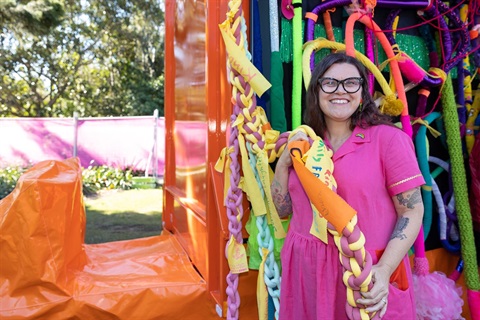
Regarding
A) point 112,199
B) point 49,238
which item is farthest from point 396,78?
point 112,199

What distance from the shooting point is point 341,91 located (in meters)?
1.55

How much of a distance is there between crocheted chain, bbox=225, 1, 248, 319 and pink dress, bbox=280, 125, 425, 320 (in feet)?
1.56

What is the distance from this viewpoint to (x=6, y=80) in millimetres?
17469

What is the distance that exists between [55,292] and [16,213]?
0.45m

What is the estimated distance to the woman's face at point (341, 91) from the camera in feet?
5.09

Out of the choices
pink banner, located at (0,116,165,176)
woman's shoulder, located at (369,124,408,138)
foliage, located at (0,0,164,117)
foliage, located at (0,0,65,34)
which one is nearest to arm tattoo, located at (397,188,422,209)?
woman's shoulder, located at (369,124,408,138)

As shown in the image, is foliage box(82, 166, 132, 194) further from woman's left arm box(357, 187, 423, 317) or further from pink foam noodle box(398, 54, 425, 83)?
woman's left arm box(357, 187, 423, 317)

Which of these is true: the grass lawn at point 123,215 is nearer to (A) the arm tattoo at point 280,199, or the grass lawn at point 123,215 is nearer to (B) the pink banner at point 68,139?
(B) the pink banner at point 68,139

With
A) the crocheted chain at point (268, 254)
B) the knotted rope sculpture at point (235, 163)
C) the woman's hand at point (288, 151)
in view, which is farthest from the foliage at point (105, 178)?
the woman's hand at point (288, 151)

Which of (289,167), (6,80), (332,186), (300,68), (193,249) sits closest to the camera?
→ (332,186)

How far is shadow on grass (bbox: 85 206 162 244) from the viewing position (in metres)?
5.66

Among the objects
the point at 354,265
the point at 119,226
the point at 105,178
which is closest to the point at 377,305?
the point at 354,265

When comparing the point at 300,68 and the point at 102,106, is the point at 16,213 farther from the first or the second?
the point at 102,106

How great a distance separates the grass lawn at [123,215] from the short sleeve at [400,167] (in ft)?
15.0
